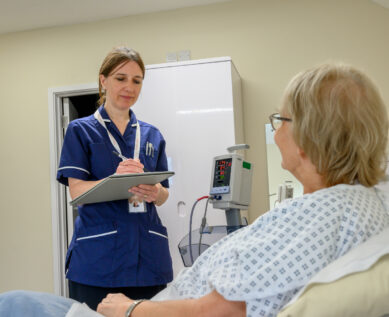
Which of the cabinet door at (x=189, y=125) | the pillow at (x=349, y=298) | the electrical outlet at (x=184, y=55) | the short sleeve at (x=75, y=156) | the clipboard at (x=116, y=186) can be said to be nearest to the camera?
the pillow at (x=349, y=298)

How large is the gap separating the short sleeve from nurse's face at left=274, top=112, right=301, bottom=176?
44.2 inches

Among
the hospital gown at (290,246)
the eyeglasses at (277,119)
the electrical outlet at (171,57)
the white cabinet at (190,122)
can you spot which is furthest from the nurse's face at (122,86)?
the electrical outlet at (171,57)

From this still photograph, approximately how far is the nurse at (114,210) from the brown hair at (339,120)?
1.02 metres

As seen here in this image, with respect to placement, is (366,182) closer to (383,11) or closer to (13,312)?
(13,312)

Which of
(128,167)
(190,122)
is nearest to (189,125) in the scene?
(190,122)

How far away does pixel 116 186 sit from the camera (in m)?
1.77

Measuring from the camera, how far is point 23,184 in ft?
12.7

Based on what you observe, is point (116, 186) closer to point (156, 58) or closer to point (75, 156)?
point (75, 156)

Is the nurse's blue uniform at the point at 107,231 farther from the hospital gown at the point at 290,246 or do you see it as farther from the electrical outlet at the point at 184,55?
the electrical outlet at the point at 184,55

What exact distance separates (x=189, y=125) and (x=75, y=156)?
114 centimetres

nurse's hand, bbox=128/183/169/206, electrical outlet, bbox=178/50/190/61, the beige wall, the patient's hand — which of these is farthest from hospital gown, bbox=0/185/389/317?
electrical outlet, bbox=178/50/190/61

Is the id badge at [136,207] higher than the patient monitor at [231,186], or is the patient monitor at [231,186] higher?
the patient monitor at [231,186]

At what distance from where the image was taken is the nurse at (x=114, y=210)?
196 centimetres

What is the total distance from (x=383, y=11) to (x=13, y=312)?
3157mm
